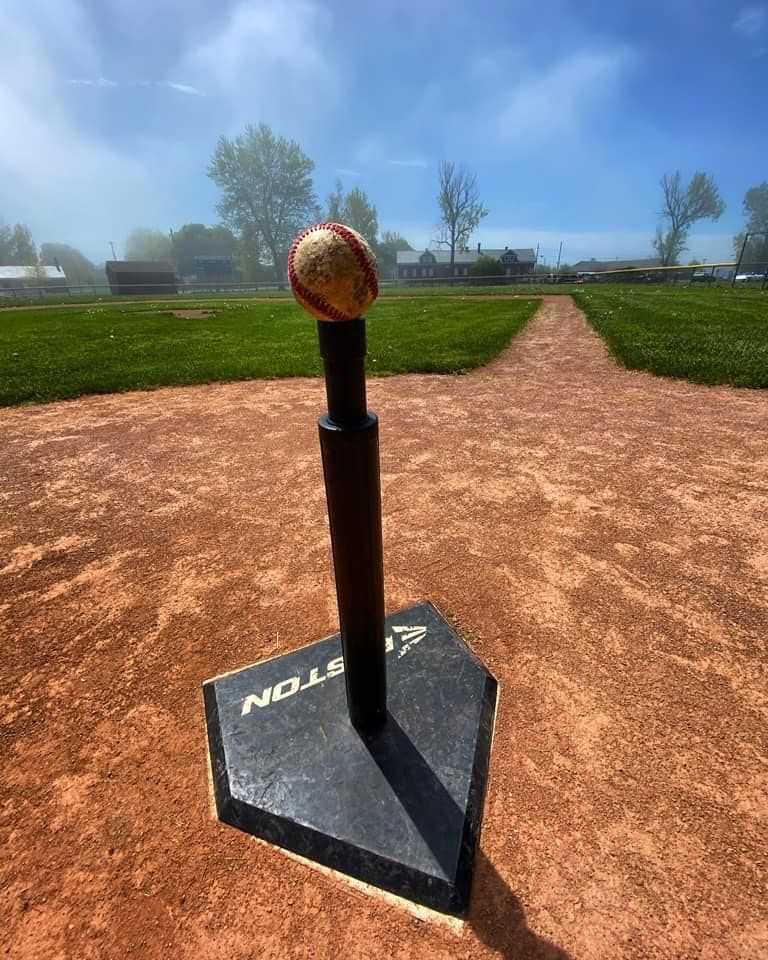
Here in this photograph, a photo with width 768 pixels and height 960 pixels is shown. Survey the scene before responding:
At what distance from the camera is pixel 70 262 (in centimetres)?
8150

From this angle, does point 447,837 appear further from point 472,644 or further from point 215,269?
point 215,269

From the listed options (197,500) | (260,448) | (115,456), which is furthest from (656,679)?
(115,456)

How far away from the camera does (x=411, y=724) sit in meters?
1.68

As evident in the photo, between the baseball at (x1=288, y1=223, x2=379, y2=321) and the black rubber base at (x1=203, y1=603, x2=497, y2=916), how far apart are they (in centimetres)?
140

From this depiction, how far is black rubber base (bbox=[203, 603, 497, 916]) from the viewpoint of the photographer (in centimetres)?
131

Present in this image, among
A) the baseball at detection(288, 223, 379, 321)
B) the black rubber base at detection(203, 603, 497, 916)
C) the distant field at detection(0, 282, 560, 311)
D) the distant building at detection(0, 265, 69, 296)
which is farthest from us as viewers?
the distant building at detection(0, 265, 69, 296)

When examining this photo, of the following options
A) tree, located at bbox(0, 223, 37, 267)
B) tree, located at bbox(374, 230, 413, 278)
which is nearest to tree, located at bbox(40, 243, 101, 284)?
tree, located at bbox(0, 223, 37, 267)

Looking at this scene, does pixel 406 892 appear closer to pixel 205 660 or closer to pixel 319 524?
pixel 205 660

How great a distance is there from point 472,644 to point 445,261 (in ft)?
228

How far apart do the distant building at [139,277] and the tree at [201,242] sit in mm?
40335

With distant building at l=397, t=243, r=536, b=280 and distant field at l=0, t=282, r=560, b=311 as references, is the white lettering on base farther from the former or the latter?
distant building at l=397, t=243, r=536, b=280

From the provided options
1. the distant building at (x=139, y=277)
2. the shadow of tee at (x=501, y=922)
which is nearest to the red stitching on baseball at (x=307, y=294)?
the shadow of tee at (x=501, y=922)

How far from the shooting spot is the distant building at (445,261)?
6119cm

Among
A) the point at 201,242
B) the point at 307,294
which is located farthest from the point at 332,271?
the point at 201,242
